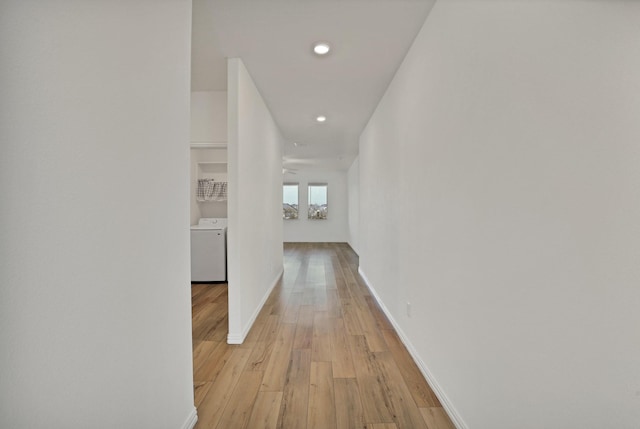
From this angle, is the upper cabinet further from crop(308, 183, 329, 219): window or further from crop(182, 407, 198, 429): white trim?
crop(308, 183, 329, 219): window

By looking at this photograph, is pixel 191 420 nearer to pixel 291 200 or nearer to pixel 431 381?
pixel 431 381

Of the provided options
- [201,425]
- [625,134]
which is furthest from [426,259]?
[201,425]

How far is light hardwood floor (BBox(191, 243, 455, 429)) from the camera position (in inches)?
63.4

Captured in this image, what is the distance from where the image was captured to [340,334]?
270 cm

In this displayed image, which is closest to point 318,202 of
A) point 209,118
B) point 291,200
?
point 291,200

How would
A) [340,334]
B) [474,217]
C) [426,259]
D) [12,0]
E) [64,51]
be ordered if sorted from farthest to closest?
[340,334] < [426,259] < [474,217] < [64,51] < [12,0]

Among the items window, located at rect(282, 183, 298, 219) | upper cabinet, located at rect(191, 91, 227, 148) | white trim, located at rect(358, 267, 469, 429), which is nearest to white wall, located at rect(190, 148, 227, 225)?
upper cabinet, located at rect(191, 91, 227, 148)

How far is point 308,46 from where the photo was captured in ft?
7.57

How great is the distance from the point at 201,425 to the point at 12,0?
1851 mm

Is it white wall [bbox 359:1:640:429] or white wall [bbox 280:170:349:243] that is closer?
white wall [bbox 359:1:640:429]

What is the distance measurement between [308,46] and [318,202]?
301 inches

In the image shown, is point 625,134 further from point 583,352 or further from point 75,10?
point 75,10

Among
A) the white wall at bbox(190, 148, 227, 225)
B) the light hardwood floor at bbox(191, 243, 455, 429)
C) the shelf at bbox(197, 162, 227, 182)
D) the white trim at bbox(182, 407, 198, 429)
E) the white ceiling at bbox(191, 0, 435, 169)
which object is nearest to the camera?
the white trim at bbox(182, 407, 198, 429)

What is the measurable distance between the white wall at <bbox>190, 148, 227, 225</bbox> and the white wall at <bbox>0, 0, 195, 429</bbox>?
3913 millimetres
